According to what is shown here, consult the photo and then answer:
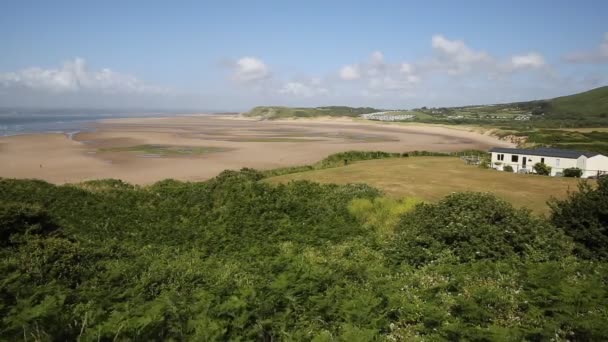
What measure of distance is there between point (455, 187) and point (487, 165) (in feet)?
47.0

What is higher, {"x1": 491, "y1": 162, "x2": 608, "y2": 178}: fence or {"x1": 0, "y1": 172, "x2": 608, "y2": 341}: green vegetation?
{"x1": 0, "y1": 172, "x2": 608, "y2": 341}: green vegetation

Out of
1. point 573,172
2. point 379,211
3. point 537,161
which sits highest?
point 537,161

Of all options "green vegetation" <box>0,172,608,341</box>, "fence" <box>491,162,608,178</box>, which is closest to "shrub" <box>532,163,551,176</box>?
"fence" <box>491,162,608,178</box>

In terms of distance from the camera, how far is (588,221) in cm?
1177

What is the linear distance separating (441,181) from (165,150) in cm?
3795

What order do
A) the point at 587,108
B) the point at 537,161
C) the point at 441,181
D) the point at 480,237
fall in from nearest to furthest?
the point at 480,237
the point at 441,181
the point at 537,161
the point at 587,108

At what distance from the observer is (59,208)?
623 inches

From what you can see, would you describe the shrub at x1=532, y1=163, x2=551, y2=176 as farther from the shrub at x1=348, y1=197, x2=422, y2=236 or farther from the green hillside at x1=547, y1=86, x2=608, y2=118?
the green hillside at x1=547, y1=86, x2=608, y2=118

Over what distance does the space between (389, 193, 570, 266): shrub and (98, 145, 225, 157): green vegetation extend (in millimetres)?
41000

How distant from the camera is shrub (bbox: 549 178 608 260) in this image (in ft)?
36.9

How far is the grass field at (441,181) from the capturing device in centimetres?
2223

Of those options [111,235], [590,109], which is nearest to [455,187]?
[111,235]

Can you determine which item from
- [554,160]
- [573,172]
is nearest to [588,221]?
[573,172]

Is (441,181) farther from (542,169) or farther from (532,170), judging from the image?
(532,170)
